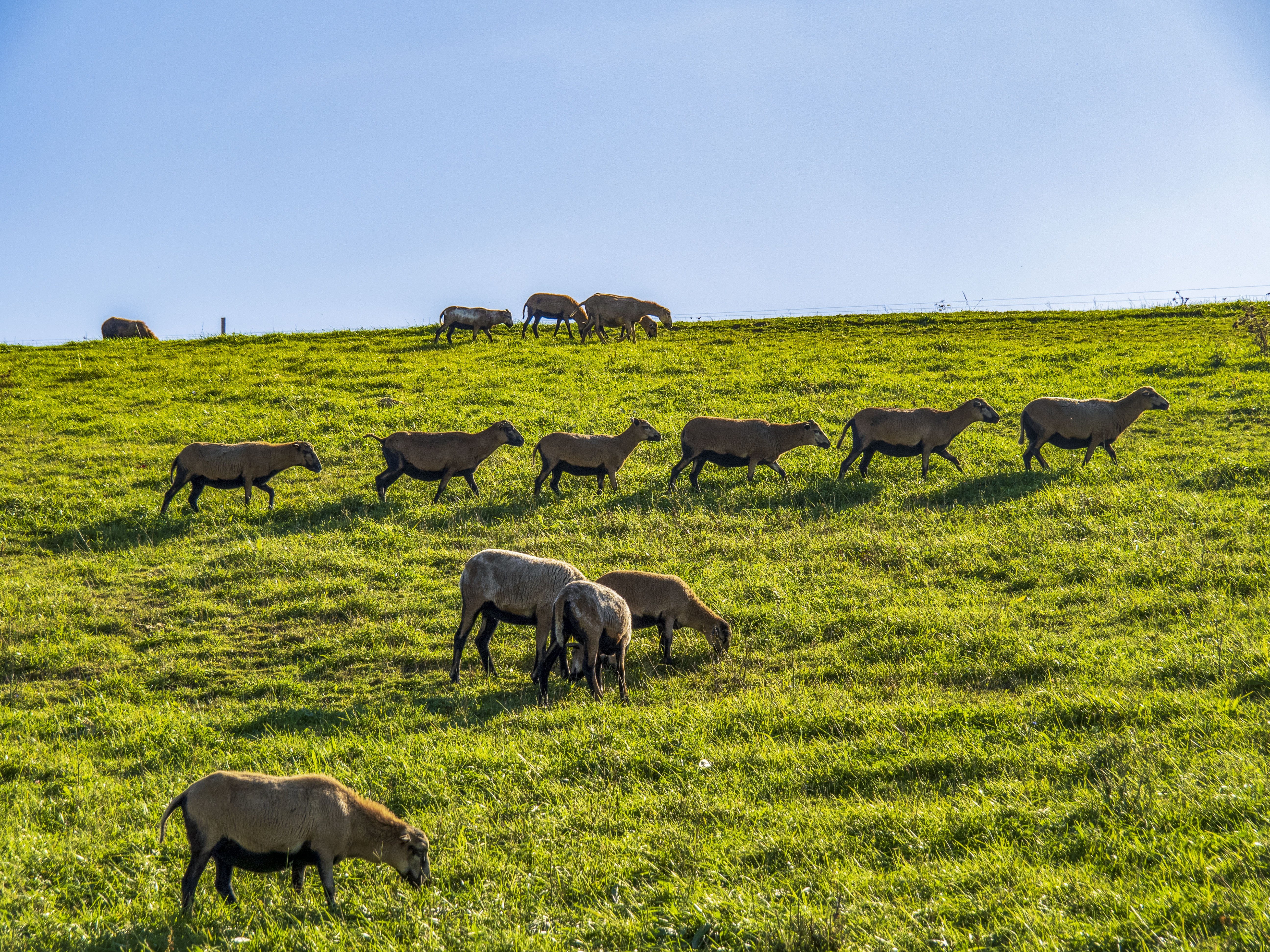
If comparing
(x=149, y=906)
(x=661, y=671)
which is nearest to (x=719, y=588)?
(x=661, y=671)

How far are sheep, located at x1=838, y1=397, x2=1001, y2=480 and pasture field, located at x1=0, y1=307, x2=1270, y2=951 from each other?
1.48 ft

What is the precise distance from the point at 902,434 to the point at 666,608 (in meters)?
9.18

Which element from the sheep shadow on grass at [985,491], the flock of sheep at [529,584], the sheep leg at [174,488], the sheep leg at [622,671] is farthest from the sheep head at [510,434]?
the sheep leg at [622,671]

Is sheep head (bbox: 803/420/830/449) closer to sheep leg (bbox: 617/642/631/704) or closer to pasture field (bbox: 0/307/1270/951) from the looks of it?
pasture field (bbox: 0/307/1270/951)

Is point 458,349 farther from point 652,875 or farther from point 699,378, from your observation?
point 652,875

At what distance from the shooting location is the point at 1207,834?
18.8ft

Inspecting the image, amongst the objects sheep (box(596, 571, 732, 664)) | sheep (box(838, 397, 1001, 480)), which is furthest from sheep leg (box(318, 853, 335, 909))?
sheep (box(838, 397, 1001, 480))

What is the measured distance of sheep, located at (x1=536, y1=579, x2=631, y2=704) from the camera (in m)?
10.2

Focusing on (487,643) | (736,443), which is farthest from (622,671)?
(736,443)

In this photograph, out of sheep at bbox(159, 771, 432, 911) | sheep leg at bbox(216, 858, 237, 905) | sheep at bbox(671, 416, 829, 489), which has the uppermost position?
sheep at bbox(671, 416, 829, 489)

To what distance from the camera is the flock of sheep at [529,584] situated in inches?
240

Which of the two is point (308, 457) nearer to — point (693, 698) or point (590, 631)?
point (590, 631)

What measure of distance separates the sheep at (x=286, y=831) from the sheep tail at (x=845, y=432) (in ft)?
46.2

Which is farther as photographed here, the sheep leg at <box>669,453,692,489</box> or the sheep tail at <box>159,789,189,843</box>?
the sheep leg at <box>669,453,692,489</box>
